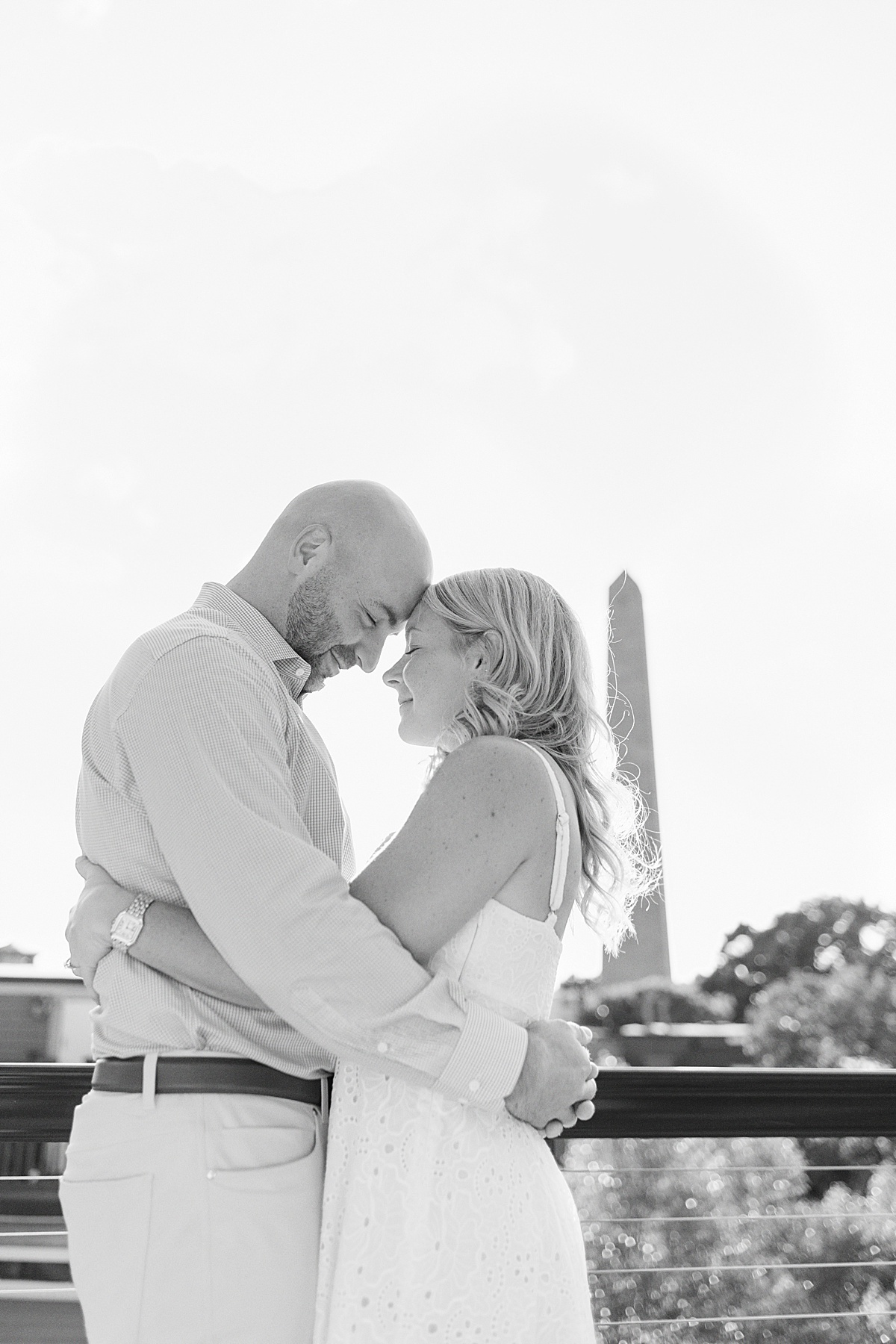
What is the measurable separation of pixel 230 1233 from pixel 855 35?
791cm

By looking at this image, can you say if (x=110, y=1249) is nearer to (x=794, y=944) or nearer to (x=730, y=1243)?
(x=730, y=1243)

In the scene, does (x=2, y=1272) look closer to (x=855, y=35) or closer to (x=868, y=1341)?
(x=868, y=1341)

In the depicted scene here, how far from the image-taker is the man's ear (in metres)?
1.59

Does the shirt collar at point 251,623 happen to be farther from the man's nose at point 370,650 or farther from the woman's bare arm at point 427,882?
the woman's bare arm at point 427,882

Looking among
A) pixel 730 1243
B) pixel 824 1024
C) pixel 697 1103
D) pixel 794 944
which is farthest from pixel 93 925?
pixel 794 944

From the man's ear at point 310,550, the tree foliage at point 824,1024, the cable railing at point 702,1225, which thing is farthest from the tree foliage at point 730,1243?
the tree foliage at point 824,1024

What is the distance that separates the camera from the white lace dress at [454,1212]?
119cm

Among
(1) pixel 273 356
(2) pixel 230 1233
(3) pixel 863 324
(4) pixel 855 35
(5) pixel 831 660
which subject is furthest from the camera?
(5) pixel 831 660

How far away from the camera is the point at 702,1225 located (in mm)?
4367

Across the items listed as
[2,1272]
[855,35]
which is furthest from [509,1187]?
[855,35]

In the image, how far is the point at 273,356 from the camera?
559 inches

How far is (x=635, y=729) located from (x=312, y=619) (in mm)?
1531

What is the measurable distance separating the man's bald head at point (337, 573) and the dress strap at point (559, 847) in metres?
0.36

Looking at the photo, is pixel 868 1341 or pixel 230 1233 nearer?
pixel 230 1233
